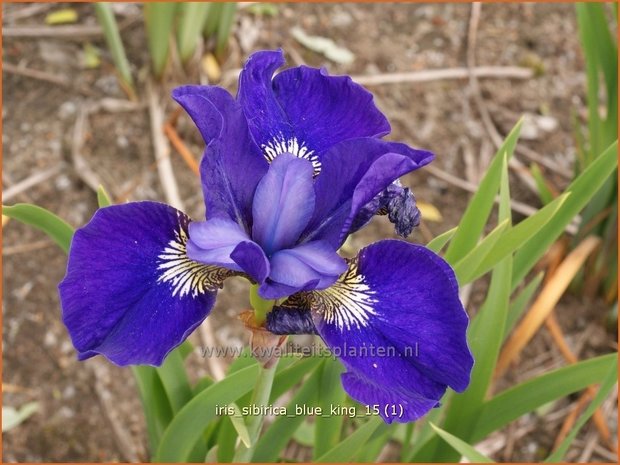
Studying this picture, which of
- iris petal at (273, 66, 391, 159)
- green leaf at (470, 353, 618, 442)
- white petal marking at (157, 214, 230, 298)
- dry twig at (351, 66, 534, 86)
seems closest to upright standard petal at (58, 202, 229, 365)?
white petal marking at (157, 214, 230, 298)

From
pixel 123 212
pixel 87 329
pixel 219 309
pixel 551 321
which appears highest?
pixel 123 212

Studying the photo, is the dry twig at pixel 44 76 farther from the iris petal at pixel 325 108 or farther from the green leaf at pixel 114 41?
the iris petal at pixel 325 108

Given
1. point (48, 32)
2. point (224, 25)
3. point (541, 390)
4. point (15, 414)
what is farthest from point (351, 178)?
point (48, 32)

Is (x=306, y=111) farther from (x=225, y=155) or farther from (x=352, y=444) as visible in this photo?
(x=352, y=444)

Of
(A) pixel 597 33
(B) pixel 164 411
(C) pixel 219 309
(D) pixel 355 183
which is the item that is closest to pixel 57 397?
(C) pixel 219 309

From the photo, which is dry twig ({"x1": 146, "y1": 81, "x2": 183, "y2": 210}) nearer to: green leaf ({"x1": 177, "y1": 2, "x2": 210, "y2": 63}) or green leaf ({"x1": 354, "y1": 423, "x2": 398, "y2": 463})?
green leaf ({"x1": 177, "y1": 2, "x2": 210, "y2": 63})

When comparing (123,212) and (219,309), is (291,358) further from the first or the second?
(219,309)
